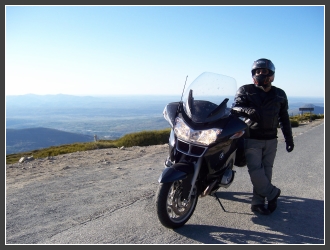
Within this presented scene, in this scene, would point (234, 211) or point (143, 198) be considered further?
point (143, 198)

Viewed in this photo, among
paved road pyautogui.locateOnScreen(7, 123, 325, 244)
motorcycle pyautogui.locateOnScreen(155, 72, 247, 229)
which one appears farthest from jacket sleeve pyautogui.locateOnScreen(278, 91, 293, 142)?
paved road pyautogui.locateOnScreen(7, 123, 325, 244)

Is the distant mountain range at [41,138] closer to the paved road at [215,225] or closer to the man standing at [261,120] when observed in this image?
the paved road at [215,225]

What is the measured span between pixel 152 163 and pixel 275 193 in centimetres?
379

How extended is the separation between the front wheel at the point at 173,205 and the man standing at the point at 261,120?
94cm

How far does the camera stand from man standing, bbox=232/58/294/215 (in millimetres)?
4246

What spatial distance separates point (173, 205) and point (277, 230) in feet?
4.07

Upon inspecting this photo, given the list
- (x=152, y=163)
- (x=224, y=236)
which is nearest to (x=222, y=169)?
(x=224, y=236)

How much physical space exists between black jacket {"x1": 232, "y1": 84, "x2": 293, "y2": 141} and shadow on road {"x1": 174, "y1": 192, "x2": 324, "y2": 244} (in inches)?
41.0

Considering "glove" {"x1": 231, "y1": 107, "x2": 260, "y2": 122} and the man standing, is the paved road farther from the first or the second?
"glove" {"x1": 231, "y1": 107, "x2": 260, "y2": 122}

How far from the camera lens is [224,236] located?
141 inches

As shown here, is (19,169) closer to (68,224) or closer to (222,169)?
(68,224)

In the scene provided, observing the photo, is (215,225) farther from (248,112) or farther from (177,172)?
(248,112)

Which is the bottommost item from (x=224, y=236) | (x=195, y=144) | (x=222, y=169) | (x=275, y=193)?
(x=224, y=236)

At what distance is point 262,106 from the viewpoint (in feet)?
13.9
